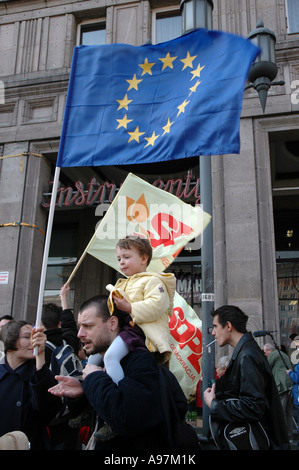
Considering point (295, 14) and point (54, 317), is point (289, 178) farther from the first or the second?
point (54, 317)

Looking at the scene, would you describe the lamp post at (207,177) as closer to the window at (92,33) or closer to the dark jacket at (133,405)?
the dark jacket at (133,405)

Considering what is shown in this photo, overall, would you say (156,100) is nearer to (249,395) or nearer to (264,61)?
(264,61)

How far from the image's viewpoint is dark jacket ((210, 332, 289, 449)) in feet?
9.45

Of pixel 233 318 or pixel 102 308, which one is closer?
pixel 102 308

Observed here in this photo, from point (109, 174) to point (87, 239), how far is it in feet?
7.94

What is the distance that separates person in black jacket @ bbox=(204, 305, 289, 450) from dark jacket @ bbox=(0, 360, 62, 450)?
1.16 metres

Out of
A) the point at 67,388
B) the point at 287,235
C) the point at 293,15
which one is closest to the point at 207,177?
the point at 67,388

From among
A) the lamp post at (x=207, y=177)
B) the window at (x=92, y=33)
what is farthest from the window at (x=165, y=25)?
the lamp post at (x=207, y=177)

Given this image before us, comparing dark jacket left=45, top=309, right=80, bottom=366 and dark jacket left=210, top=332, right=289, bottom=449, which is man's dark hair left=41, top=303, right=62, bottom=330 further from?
dark jacket left=210, top=332, right=289, bottom=449

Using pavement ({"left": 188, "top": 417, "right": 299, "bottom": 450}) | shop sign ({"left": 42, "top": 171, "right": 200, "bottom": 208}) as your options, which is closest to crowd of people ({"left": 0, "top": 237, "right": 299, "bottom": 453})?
pavement ({"left": 188, "top": 417, "right": 299, "bottom": 450})

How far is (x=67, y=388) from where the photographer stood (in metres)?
2.39

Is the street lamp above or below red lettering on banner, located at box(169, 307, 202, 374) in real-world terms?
above

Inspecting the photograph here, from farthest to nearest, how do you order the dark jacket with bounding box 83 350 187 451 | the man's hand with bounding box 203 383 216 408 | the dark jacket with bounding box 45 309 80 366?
the dark jacket with bounding box 45 309 80 366 → the man's hand with bounding box 203 383 216 408 → the dark jacket with bounding box 83 350 187 451

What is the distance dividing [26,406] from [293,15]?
11.9m
